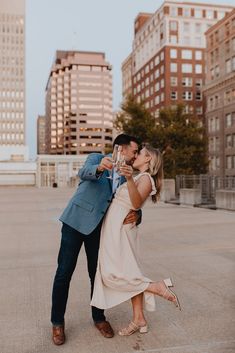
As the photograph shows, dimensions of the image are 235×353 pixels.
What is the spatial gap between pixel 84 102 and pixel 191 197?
15634 centimetres

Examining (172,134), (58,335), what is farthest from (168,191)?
(58,335)

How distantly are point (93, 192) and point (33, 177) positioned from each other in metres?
90.9

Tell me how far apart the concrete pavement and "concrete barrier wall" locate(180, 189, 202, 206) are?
13202 mm

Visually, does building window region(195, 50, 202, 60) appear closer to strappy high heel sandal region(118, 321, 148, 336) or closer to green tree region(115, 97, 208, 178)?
green tree region(115, 97, 208, 178)

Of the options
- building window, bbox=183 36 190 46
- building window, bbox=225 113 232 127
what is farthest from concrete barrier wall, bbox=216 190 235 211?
building window, bbox=183 36 190 46

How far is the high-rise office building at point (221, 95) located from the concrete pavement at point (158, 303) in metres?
59.7

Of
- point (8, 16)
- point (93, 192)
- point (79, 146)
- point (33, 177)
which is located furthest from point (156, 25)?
point (93, 192)

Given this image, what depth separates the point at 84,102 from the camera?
176625 millimetres

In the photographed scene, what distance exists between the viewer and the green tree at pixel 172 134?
33.6m

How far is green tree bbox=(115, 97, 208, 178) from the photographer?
110 feet

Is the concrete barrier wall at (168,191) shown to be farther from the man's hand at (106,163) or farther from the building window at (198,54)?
the building window at (198,54)

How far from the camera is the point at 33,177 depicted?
306ft

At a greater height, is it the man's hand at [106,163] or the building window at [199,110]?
the building window at [199,110]

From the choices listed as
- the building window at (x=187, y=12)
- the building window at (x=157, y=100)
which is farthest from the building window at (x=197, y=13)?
the building window at (x=157, y=100)
